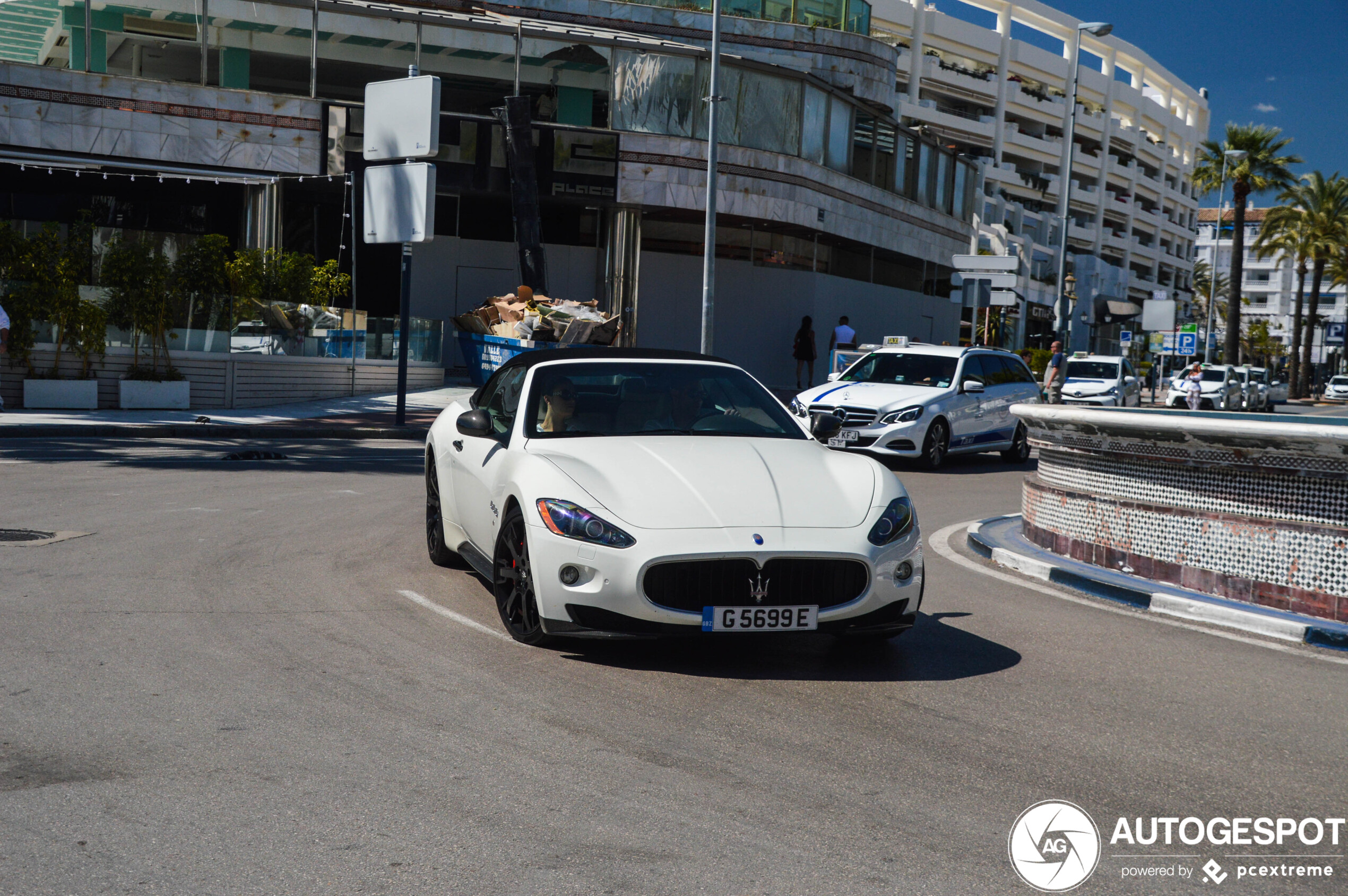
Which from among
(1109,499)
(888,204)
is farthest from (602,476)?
(888,204)

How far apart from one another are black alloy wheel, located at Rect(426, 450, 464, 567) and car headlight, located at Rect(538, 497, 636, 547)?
93.5 inches

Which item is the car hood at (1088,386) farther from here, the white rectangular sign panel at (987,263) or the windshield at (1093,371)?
the white rectangular sign panel at (987,263)

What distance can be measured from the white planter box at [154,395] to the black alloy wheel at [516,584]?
1511 cm

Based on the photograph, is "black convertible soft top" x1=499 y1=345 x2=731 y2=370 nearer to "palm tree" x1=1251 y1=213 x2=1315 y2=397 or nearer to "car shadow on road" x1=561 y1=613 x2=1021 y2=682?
"car shadow on road" x1=561 y1=613 x2=1021 y2=682

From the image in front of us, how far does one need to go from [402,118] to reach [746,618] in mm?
15693

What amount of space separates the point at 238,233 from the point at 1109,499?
24227 mm

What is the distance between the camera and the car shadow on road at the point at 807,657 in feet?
18.6

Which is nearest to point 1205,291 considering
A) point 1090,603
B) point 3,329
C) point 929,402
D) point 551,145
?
point 551,145

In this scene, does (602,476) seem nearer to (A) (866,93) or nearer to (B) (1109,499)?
(B) (1109,499)

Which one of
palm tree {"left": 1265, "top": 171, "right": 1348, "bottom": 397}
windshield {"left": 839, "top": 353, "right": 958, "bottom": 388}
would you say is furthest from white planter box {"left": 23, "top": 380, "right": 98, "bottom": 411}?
palm tree {"left": 1265, "top": 171, "right": 1348, "bottom": 397}

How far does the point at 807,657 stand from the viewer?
19.8 feet

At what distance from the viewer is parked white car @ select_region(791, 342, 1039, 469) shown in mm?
16078

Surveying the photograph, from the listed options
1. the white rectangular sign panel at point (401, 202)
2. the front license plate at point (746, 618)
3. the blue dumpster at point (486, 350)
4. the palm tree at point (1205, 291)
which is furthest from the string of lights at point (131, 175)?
the palm tree at point (1205, 291)

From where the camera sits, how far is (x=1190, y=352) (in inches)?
1831
